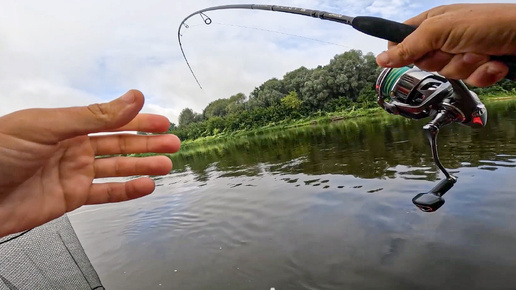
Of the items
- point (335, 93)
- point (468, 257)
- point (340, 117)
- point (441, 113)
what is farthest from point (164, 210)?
point (335, 93)

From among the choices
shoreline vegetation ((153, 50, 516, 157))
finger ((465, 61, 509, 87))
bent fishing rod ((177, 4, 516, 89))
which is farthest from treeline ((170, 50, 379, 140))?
finger ((465, 61, 509, 87))


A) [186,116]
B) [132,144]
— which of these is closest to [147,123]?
[132,144]

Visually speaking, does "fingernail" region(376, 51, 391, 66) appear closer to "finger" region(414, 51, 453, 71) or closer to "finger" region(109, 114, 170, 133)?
"finger" region(414, 51, 453, 71)

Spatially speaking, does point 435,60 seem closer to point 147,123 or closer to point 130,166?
point 147,123

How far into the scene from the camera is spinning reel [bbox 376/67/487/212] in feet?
7.58

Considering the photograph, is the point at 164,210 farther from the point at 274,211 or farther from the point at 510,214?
the point at 510,214

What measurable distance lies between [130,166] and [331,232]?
435 cm

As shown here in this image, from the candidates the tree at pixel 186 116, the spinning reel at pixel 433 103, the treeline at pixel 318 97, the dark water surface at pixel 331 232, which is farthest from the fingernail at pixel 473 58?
the tree at pixel 186 116

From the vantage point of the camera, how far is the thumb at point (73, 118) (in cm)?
139

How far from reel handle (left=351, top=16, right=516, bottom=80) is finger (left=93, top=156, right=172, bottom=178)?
1.36 meters

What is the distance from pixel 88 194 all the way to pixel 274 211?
18.7 feet

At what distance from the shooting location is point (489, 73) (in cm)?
142

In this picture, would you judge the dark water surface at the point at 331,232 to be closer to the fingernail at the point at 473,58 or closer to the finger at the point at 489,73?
the finger at the point at 489,73

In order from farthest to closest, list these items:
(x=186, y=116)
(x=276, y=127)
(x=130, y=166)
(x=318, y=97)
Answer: (x=186, y=116), (x=318, y=97), (x=276, y=127), (x=130, y=166)
